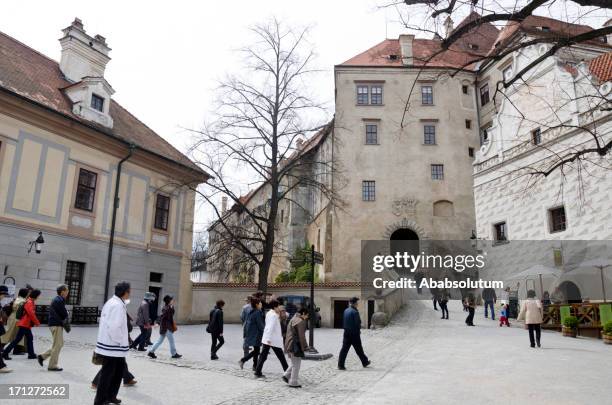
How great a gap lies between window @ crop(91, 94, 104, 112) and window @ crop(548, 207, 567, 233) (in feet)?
77.0

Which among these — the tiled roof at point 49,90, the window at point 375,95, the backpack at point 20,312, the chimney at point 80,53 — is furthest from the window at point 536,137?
the backpack at point 20,312

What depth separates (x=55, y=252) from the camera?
19719 mm

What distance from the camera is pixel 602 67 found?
26.0m

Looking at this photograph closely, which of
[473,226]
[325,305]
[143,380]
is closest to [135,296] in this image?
[325,305]

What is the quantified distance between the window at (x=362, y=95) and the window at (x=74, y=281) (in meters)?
26.7

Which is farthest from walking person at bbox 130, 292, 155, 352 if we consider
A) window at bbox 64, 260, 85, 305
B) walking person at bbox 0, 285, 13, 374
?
window at bbox 64, 260, 85, 305

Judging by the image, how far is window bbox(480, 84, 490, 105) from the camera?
1587 inches

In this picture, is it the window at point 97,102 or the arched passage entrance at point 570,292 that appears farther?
the arched passage entrance at point 570,292

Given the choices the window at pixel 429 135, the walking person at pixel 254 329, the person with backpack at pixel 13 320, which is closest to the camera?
the person with backpack at pixel 13 320

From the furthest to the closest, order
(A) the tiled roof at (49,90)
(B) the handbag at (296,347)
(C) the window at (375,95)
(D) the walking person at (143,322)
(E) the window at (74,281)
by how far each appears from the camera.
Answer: (C) the window at (375,95)
(E) the window at (74,281)
(A) the tiled roof at (49,90)
(D) the walking person at (143,322)
(B) the handbag at (296,347)

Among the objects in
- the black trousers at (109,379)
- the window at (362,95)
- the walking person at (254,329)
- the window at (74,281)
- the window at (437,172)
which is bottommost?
the black trousers at (109,379)

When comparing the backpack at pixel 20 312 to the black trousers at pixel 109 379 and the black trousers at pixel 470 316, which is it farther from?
the black trousers at pixel 470 316

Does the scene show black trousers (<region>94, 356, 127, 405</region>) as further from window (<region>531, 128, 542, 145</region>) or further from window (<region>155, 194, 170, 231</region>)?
window (<region>531, 128, 542, 145</region>)

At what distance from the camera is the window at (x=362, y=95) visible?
4068cm
